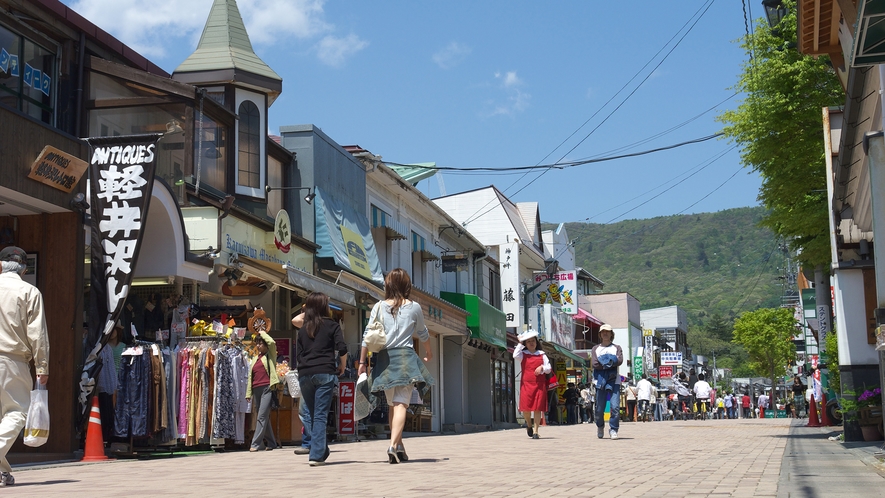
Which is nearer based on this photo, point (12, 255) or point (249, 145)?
point (12, 255)

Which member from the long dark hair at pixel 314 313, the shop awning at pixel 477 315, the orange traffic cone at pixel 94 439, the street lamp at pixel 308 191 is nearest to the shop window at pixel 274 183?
the street lamp at pixel 308 191

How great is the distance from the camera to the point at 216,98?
18.7 meters

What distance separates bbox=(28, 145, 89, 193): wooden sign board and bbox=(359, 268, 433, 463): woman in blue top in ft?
15.7

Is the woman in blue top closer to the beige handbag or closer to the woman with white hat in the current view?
the beige handbag

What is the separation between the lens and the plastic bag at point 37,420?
776cm

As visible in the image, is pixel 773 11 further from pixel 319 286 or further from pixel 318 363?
pixel 318 363

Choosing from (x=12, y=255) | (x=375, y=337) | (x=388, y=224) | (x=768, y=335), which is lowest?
(x=375, y=337)

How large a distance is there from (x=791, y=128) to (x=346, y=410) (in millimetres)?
10251

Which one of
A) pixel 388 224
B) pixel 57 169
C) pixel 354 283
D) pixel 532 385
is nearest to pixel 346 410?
pixel 532 385

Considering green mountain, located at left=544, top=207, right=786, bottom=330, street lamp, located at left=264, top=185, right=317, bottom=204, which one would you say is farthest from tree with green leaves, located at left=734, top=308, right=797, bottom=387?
street lamp, located at left=264, top=185, right=317, bottom=204

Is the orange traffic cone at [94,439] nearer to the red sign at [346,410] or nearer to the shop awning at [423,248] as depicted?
the red sign at [346,410]

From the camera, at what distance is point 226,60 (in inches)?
743

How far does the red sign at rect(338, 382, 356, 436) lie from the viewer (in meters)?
17.5

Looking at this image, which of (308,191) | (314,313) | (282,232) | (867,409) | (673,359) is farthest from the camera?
(673,359)
